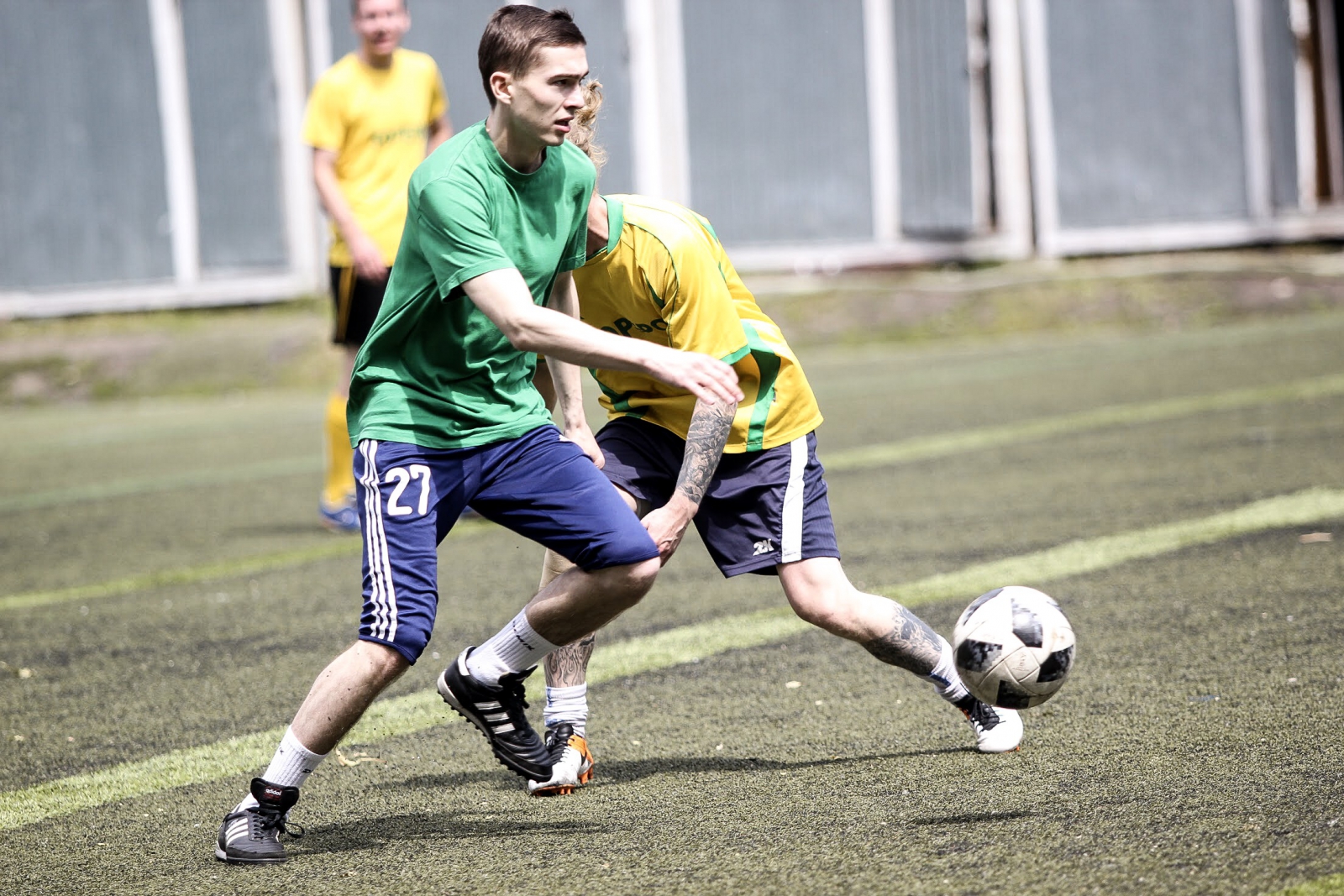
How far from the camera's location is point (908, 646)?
4180mm

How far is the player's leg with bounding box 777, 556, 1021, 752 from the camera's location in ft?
13.5

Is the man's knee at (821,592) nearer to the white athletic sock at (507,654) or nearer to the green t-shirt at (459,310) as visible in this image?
the white athletic sock at (507,654)

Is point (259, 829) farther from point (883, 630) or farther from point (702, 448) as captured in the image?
point (883, 630)

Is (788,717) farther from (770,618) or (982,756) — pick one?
(770,618)

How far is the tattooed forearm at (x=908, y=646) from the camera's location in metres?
4.18

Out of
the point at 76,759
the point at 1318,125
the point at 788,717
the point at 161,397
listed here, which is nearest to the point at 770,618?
the point at 788,717

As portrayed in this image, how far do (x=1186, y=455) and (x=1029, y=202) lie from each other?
25.9 feet

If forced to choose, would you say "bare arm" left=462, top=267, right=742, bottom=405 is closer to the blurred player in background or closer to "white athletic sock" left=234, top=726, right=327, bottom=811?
the blurred player in background

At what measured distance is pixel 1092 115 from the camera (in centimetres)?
1566

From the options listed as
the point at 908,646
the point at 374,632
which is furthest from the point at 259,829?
the point at 908,646

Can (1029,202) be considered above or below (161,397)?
above

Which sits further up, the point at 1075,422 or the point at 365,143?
the point at 365,143

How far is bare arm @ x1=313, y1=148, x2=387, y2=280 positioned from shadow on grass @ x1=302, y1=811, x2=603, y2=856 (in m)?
3.86

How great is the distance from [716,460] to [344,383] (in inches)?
173
